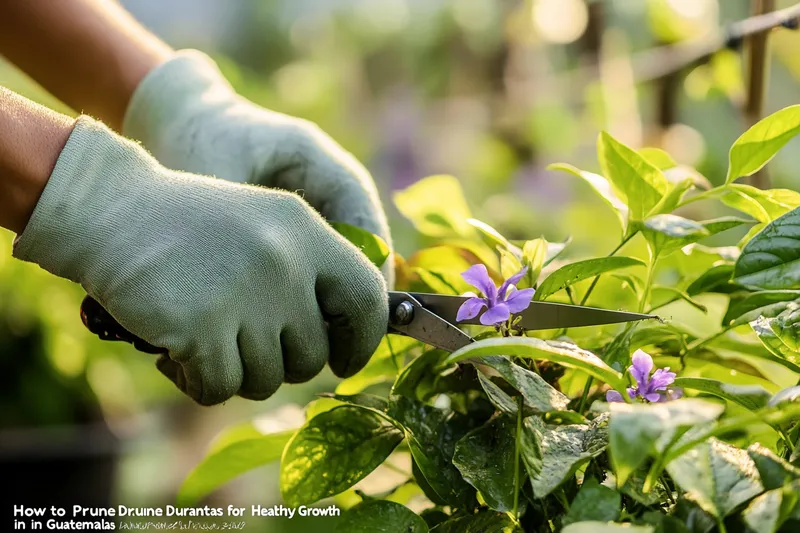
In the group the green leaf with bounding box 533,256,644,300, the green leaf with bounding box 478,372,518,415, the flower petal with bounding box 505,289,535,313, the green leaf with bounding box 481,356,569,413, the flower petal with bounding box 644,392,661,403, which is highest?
the green leaf with bounding box 533,256,644,300

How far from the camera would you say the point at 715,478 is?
354 mm

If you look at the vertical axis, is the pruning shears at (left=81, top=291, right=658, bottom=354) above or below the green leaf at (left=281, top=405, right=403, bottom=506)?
above

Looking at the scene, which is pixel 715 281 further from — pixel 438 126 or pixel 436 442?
pixel 438 126

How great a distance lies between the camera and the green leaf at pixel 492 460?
425 mm

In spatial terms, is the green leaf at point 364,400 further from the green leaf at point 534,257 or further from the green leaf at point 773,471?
the green leaf at point 773,471

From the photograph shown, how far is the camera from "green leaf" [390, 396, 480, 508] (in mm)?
Result: 481

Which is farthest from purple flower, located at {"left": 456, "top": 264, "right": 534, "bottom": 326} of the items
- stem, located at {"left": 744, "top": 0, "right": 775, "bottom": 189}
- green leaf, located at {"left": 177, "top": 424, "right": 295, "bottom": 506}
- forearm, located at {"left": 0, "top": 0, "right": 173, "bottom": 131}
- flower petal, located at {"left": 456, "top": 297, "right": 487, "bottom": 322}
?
forearm, located at {"left": 0, "top": 0, "right": 173, "bottom": 131}

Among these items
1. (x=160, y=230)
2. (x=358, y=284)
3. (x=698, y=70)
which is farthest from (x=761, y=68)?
(x=160, y=230)

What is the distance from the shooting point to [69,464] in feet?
4.95

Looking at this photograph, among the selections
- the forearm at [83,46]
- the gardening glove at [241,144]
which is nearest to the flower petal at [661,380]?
the gardening glove at [241,144]

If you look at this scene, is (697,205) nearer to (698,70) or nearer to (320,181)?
(698,70)

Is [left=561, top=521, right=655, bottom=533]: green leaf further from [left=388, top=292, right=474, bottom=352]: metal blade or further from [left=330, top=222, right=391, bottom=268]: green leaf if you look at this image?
[left=330, top=222, right=391, bottom=268]: green leaf

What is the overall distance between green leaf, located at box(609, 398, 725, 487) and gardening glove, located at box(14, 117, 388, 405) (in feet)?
0.99

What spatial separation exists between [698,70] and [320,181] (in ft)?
2.18
